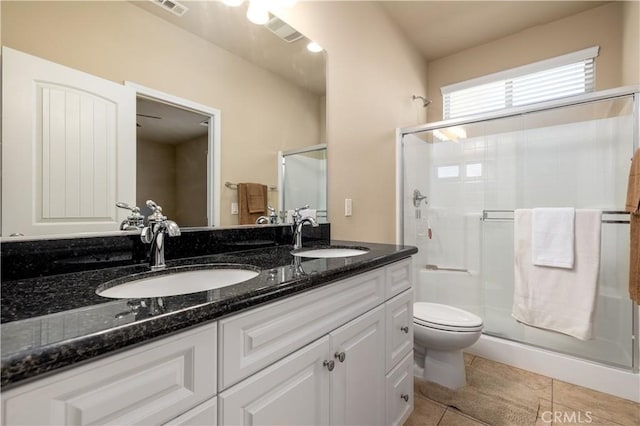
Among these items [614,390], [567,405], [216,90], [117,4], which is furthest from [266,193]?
[614,390]

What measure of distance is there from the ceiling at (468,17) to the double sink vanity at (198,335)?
2.13 m

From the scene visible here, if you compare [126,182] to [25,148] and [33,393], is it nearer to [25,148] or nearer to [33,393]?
[25,148]

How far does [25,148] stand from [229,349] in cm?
78

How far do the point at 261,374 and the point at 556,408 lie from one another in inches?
70.0

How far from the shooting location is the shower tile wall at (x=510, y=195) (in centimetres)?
192

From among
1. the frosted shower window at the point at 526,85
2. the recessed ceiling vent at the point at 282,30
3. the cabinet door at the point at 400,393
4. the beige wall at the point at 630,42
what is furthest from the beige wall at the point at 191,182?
the beige wall at the point at 630,42

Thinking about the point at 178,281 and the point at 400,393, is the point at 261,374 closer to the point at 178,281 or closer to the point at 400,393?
the point at 178,281

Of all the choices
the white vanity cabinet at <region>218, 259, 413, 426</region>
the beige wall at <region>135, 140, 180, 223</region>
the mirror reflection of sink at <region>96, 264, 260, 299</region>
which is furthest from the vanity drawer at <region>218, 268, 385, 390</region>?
the beige wall at <region>135, 140, 180, 223</region>

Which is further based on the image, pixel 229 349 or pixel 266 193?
pixel 266 193

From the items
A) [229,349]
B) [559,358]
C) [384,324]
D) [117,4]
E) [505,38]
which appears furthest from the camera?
[505,38]

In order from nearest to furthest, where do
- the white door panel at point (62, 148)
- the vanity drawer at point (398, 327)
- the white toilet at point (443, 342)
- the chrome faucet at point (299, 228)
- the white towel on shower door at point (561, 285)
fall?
the white door panel at point (62, 148), the vanity drawer at point (398, 327), the chrome faucet at point (299, 228), the white toilet at point (443, 342), the white towel on shower door at point (561, 285)

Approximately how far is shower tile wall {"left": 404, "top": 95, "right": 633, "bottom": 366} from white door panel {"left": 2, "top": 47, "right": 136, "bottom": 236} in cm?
215

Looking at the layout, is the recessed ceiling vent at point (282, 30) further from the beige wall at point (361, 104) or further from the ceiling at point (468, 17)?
the ceiling at point (468, 17)

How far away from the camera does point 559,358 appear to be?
1.88m
